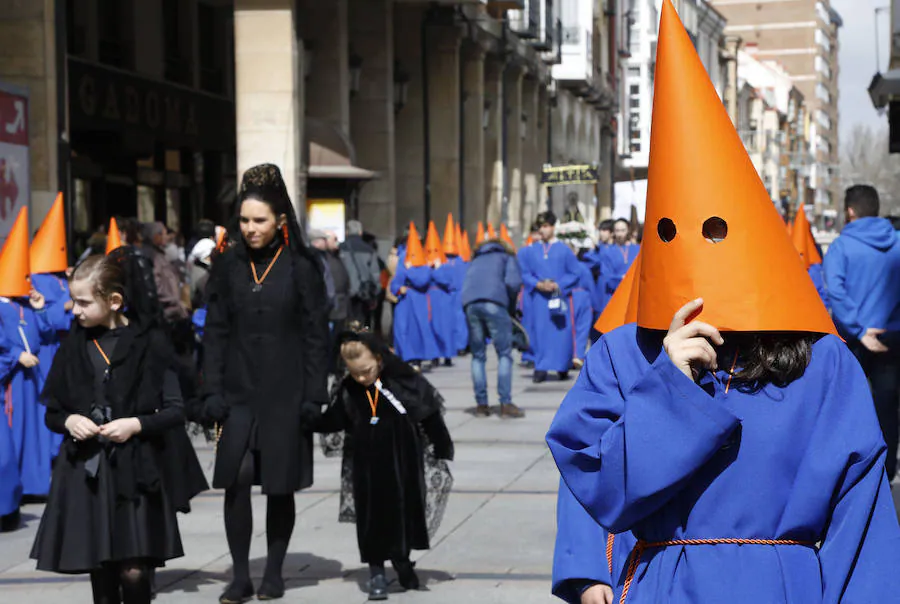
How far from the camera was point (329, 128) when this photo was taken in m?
23.9

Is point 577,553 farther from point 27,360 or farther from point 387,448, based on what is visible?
point 27,360

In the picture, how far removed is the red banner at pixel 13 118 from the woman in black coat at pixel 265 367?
21.9ft

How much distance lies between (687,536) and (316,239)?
16056 millimetres

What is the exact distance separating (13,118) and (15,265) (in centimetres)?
417

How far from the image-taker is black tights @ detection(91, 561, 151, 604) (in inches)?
233

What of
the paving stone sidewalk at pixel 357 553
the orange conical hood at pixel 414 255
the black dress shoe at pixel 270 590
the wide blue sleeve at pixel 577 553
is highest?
Answer: the wide blue sleeve at pixel 577 553

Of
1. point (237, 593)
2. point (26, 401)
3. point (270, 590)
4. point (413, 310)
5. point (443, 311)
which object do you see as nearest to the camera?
point (237, 593)

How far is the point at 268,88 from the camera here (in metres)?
21.2

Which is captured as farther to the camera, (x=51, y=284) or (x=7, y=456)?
(x=51, y=284)

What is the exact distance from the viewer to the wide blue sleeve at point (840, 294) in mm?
9414

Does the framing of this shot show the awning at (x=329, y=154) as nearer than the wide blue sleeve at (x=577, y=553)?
No

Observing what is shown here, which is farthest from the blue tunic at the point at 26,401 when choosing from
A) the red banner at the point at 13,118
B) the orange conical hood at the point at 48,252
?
the red banner at the point at 13,118

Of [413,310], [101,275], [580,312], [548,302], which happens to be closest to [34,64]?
[548,302]

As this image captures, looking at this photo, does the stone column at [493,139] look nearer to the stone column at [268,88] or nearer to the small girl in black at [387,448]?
the stone column at [268,88]
